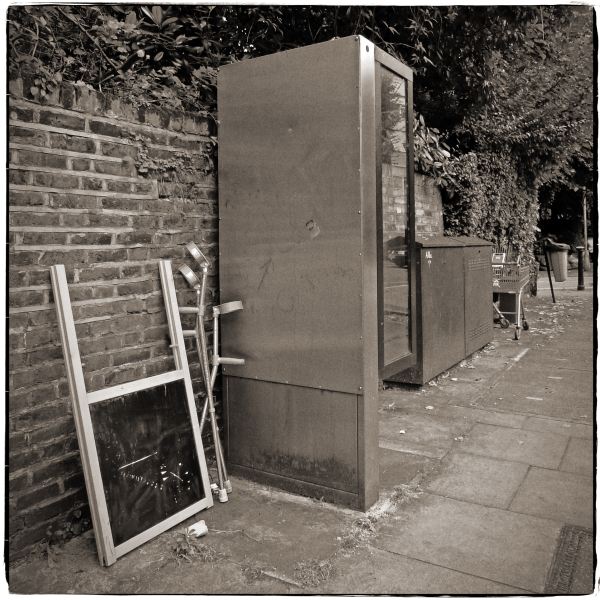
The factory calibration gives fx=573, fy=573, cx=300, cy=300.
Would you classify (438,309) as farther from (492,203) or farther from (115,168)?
(492,203)

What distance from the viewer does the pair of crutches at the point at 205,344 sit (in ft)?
11.1

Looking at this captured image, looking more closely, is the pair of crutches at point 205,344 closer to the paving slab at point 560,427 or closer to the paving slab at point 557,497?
the paving slab at point 557,497

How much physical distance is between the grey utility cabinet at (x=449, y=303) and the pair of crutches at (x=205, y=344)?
2426mm

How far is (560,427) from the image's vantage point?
466 cm

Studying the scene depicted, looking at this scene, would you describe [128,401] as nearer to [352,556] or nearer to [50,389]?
[50,389]

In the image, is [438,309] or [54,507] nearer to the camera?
[54,507]

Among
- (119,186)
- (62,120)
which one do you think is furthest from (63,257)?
(62,120)

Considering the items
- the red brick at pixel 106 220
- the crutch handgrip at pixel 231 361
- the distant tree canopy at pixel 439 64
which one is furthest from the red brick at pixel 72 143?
the crutch handgrip at pixel 231 361

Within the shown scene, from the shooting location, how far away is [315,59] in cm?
322

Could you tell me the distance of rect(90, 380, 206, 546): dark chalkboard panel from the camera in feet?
9.16

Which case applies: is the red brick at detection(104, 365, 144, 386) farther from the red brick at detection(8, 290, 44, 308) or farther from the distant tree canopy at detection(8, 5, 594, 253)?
the distant tree canopy at detection(8, 5, 594, 253)

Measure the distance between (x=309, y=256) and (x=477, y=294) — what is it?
439cm

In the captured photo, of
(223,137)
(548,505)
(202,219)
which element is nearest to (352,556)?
(548,505)

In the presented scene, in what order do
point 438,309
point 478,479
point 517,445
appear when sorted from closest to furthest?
point 478,479 < point 517,445 < point 438,309
